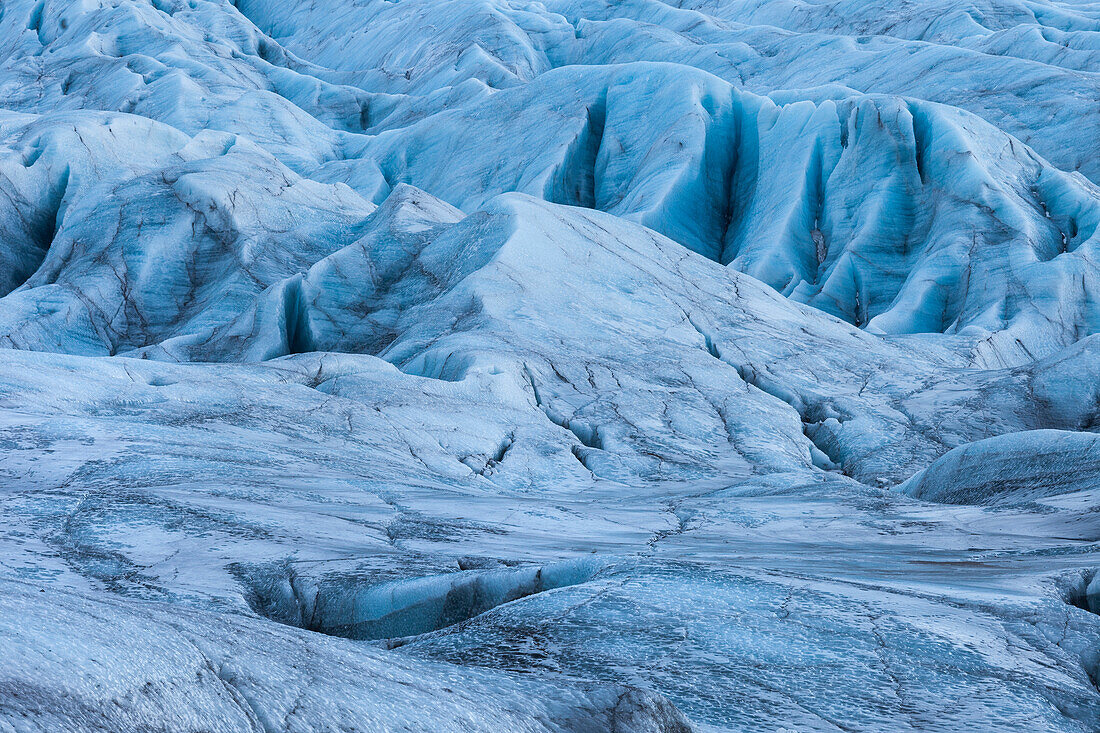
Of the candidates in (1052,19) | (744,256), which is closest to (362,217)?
(744,256)

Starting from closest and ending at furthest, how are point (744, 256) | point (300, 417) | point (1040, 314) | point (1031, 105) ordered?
point (300, 417), point (1040, 314), point (744, 256), point (1031, 105)

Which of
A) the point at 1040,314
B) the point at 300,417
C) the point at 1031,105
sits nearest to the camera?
the point at 300,417

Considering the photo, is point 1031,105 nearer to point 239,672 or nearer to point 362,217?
point 362,217

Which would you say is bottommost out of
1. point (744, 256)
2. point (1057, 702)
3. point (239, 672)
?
point (744, 256)

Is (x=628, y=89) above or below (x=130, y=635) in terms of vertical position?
below

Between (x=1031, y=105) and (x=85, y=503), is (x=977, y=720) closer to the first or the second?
(x=85, y=503)

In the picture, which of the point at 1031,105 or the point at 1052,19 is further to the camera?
the point at 1052,19
